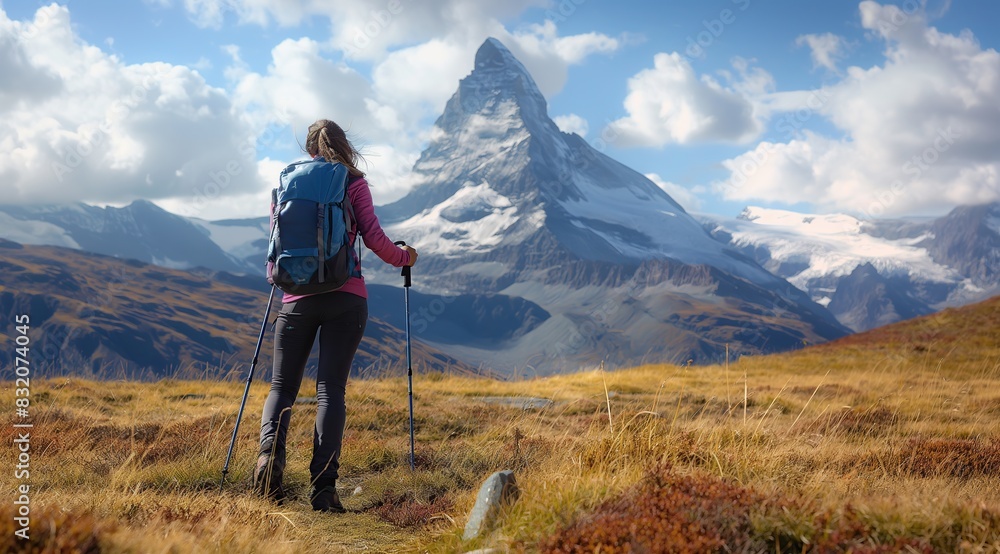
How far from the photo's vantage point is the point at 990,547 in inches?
144

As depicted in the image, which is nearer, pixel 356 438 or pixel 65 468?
pixel 65 468

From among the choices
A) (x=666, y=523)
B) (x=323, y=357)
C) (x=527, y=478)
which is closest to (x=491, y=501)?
(x=527, y=478)

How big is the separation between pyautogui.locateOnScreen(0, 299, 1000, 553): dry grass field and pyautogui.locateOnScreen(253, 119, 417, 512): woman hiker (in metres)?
0.35

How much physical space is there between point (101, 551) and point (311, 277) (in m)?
2.87

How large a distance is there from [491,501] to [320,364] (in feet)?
7.21

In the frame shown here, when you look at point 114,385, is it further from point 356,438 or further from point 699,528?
point 699,528

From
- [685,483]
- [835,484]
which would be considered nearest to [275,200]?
[685,483]

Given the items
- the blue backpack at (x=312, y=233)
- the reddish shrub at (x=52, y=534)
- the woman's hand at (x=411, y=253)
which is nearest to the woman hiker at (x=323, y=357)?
the blue backpack at (x=312, y=233)

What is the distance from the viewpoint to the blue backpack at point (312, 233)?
5.89 meters

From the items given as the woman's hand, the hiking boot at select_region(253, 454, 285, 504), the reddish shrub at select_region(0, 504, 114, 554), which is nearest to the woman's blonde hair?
the woman's hand

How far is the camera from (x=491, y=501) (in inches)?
194

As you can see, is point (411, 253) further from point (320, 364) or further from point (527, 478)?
point (527, 478)

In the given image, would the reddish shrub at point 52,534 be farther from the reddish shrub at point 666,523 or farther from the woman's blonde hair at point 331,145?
the woman's blonde hair at point 331,145

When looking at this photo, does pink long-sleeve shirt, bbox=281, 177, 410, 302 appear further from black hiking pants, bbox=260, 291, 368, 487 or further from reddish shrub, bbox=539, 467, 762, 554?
reddish shrub, bbox=539, 467, 762, 554
